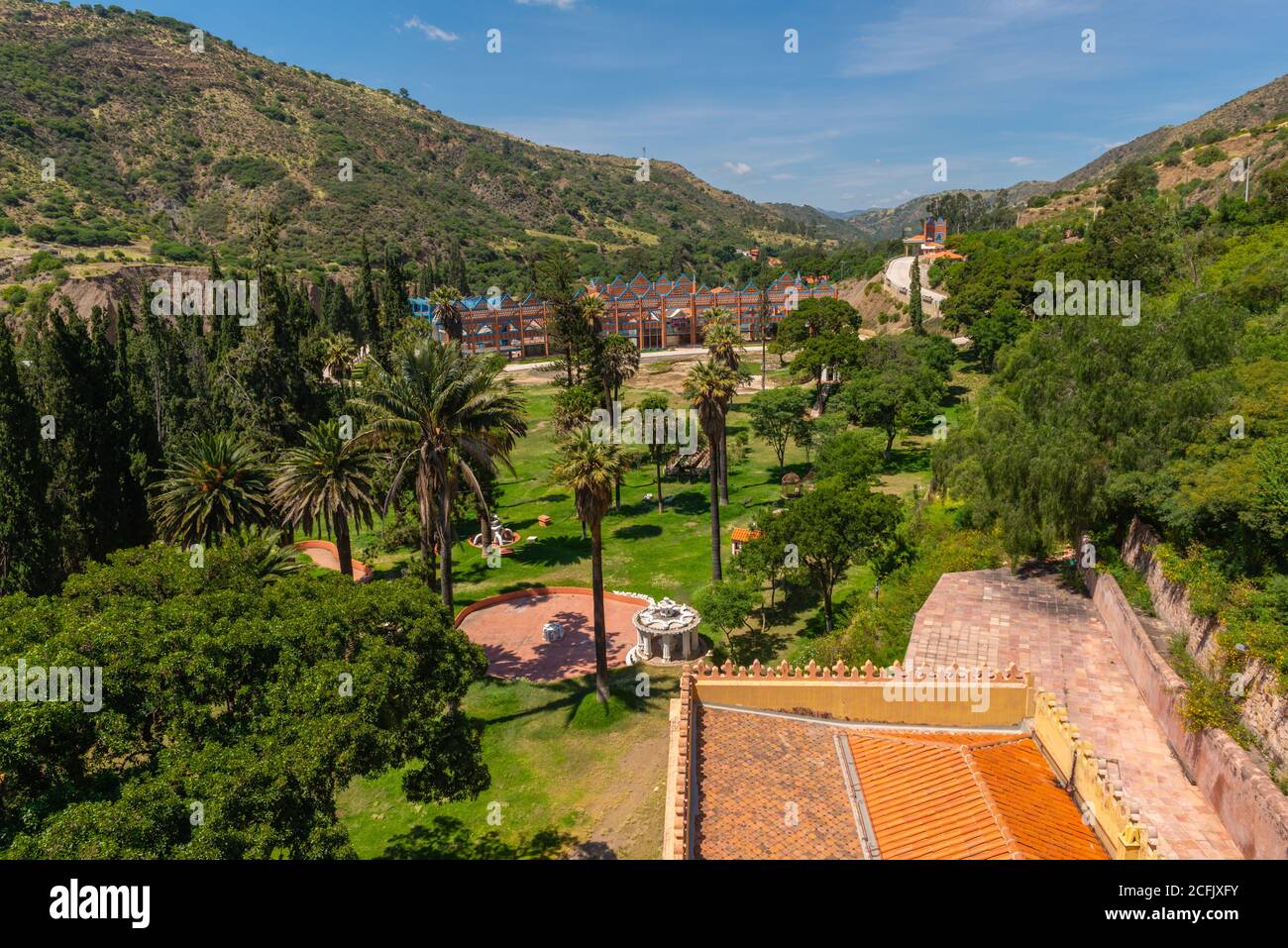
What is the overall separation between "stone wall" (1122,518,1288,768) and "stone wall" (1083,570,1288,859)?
0.78 meters

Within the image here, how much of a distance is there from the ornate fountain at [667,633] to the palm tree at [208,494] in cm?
1794

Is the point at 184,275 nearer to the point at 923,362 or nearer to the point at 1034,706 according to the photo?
the point at 923,362

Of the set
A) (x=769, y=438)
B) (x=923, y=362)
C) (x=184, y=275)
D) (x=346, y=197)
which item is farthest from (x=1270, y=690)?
(x=346, y=197)

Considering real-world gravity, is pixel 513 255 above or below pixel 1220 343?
above

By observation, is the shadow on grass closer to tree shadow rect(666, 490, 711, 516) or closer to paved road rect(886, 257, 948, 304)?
tree shadow rect(666, 490, 711, 516)

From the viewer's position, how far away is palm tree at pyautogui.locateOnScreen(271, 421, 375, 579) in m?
31.8

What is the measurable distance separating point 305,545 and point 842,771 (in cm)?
4170

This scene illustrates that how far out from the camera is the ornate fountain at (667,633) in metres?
33.1

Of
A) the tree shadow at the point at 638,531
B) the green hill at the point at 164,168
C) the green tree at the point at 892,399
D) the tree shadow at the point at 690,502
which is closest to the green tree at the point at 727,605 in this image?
the tree shadow at the point at 638,531

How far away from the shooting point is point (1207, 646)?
72.4 feet

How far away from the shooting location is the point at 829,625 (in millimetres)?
33719

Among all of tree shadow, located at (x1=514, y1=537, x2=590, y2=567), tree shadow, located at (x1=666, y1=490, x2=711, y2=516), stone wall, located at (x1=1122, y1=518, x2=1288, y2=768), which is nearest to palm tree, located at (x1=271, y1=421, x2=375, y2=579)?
tree shadow, located at (x1=514, y1=537, x2=590, y2=567)

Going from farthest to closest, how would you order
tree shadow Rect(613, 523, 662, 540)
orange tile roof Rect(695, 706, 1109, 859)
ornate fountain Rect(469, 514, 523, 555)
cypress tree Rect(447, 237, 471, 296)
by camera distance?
cypress tree Rect(447, 237, 471, 296)
tree shadow Rect(613, 523, 662, 540)
ornate fountain Rect(469, 514, 523, 555)
orange tile roof Rect(695, 706, 1109, 859)

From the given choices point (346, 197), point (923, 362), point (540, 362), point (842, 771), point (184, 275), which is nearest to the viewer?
point (842, 771)
